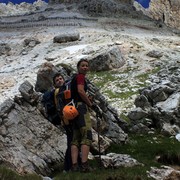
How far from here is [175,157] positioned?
1277 centimetres

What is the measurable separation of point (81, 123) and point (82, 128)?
0.41 ft

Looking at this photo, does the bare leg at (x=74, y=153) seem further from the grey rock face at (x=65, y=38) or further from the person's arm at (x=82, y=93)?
the grey rock face at (x=65, y=38)

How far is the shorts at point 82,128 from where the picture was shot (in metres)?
10.9

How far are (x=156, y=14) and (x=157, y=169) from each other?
99.9 m

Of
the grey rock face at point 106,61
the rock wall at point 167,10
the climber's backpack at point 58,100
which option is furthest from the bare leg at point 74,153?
the rock wall at point 167,10

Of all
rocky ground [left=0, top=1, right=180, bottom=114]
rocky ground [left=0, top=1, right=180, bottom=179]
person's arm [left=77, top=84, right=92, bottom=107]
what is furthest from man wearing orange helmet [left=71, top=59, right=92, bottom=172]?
rocky ground [left=0, top=1, right=180, bottom=114]

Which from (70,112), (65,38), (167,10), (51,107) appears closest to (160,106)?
(51,107)

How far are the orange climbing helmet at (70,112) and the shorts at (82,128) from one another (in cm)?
22

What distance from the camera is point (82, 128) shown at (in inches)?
430

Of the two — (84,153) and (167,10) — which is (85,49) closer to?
(84,153)

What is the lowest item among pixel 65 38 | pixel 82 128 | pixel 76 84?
pixel 65 38

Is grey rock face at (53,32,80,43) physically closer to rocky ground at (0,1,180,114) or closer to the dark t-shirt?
rocky ground at (0,1,180,114)

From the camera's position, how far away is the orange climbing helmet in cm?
1070

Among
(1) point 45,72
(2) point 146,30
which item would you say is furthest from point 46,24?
(1) point 45,72
